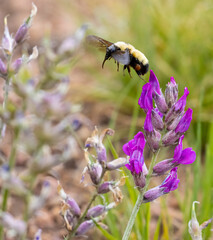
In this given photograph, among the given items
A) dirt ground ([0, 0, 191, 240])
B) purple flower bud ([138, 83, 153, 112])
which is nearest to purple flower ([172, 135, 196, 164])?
purple flower bud ([138, 83, 153, 112])

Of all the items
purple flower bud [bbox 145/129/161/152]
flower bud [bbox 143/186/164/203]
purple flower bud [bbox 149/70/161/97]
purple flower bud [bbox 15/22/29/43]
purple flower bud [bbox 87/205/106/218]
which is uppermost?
purple flower bud [bbox 15/22/29/43]

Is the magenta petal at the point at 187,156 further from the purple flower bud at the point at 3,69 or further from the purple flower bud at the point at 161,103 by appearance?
the purple flower bud at the point at 3,69

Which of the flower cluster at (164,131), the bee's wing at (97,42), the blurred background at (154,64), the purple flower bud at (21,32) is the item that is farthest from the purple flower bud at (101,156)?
the blurred background at (154,64)

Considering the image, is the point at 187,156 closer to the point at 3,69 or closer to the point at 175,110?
the point at 175,110

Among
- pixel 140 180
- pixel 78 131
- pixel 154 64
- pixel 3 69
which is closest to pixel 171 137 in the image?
pixel 140 180

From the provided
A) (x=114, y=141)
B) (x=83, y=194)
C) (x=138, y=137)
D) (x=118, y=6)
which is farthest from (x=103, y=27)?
(x=138, y=137)

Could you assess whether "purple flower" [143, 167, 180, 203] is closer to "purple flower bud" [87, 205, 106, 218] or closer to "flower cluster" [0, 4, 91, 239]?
"purple flower bud" [87, 205, 106, 218]
